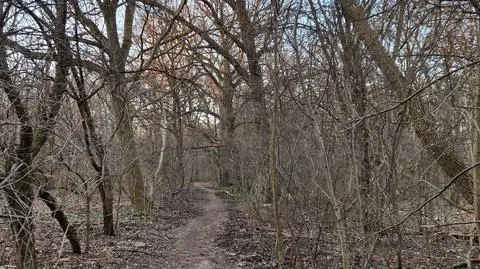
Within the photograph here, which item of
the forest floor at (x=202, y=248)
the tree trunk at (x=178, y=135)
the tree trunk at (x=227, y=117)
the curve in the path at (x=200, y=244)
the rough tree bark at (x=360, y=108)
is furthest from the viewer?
the tree trunk at (x=227, y=117)

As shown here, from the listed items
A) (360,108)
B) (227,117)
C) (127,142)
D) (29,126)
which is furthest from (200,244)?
(227,117)

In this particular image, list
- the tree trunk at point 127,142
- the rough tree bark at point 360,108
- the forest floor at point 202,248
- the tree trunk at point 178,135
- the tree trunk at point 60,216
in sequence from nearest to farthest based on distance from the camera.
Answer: the rough tree bark at point 360,108 → the tree trunk at point 60,216 → the forest floor at point 202,248 → the tree trunk at point 127,142 → the tree trunk at point 178,135

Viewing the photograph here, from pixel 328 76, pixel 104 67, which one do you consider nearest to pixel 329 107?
pixel 328 76

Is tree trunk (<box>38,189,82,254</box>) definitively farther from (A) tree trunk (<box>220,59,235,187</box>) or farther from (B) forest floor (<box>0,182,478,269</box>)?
(A) tree trunk (<box>220,59,235,187</box>)

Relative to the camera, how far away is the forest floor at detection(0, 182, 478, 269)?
6824 mm

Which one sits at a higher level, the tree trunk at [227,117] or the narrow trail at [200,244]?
the tree trunk at [227,117]

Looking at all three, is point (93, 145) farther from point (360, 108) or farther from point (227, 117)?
point (227, 117)

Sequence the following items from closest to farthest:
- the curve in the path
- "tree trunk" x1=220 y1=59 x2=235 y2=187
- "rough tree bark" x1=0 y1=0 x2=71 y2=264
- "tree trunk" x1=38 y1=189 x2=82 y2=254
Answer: "rough tree bark" x1=0 y1=0 x2=71 y2=264 → "tree trunk" x1=38 y1=189 x2=82 y2=254 → the curve in the path → "tree trunk" x1=220 y1=59 x2=235 y2=187

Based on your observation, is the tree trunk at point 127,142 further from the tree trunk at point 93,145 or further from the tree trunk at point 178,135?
the tree trunk at point 178,135

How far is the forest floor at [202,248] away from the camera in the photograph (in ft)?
A: 22.4

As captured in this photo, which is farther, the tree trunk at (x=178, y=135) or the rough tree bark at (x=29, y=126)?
the tree trunk at (x=178, y=135)

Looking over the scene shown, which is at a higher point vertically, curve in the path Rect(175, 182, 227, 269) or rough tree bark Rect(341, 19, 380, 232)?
rough tree bark Rect(341, 19, 380, 232)

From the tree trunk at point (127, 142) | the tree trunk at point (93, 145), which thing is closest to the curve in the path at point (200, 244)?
the tree trunk at point (127, 142)

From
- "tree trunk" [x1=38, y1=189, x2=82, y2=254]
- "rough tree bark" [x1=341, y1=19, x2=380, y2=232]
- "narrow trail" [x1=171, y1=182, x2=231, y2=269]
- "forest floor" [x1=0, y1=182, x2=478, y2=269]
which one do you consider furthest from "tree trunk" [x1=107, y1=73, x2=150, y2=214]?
"rough tree bark" [x1=341, y1=19, x2=380, y2=232]
